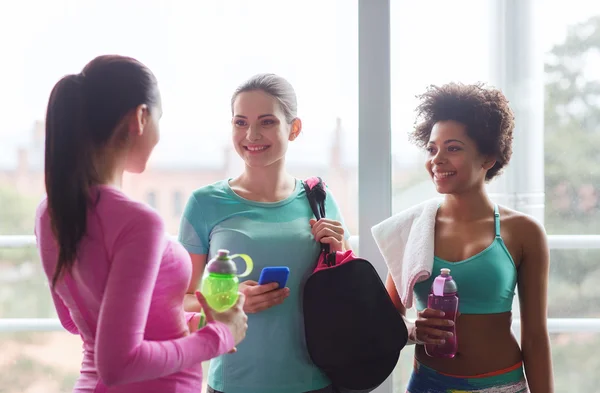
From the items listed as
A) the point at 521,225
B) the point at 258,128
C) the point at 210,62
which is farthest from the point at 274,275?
the point at 210,62

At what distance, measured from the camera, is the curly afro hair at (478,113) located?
5.67 ft

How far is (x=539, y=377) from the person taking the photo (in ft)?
5.57

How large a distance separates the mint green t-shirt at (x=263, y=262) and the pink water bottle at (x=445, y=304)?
12.9 inches

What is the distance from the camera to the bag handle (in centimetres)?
176

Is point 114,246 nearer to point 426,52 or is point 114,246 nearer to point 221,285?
point 221,285

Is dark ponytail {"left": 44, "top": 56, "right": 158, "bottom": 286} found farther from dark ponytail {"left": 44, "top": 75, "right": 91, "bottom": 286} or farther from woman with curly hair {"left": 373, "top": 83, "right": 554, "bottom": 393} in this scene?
→ woman with curly hair {"left": 373, "top": 83, "right": 554, "bottom": 393}

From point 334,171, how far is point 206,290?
116 cm

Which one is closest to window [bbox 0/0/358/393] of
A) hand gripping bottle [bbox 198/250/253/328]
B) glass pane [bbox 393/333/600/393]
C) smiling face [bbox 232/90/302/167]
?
smiling face [bbox 232/90/302/167]

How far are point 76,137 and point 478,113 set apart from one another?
111 centimetres

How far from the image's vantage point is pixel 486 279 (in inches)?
65.7

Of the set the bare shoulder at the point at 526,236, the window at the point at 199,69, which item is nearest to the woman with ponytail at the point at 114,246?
the bare shoulder at the point at 526,236

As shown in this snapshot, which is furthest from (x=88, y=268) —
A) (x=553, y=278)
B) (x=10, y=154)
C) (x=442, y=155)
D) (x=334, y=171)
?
(x=553, y=278)

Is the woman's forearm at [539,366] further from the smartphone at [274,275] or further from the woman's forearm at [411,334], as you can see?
the smartphone at [274,275]

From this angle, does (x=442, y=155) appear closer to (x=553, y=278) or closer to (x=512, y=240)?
(x=512, y=240)
